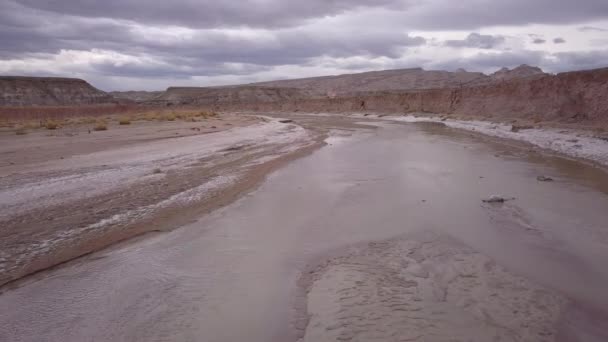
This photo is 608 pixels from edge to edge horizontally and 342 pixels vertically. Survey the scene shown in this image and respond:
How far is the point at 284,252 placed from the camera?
5.42 m

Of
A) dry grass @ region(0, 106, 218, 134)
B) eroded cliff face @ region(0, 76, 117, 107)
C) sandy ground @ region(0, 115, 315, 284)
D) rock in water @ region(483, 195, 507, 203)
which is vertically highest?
eroded cliff face @ region(0, 76, 117, 107)

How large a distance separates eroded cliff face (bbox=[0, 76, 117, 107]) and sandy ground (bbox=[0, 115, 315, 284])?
45.8 m

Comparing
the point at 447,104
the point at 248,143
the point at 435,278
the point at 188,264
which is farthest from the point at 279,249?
the point at 447,104

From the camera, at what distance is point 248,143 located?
17.2m

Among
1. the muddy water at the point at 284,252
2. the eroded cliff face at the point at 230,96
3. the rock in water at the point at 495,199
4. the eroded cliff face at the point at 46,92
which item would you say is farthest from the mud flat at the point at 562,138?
the eroded cliff face at the point at 230,96

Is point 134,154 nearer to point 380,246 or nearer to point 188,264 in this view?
point 188,264

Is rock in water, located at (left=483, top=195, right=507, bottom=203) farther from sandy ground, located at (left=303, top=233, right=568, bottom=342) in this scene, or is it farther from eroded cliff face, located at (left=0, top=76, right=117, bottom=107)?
eroded cliff face, located at (left=0, top=76, right=117, bottom=107)

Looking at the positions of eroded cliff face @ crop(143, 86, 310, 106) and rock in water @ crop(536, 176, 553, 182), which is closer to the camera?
rock in water @ crop(536, 176, 553, 182)

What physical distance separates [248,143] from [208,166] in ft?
19.8

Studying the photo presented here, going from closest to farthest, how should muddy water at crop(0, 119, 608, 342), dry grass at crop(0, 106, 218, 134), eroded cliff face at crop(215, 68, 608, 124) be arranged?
muddy water at crop(0, 119, 608, 342) → eroded cliff face at crop(215, 68, 608, 124) → dry grass at crop(0, 106, 218, 134)

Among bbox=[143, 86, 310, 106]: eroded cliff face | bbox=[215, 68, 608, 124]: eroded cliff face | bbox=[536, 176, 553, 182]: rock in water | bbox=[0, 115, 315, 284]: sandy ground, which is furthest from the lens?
bbox=[143, 86, 310, 106]: eroded cliff face

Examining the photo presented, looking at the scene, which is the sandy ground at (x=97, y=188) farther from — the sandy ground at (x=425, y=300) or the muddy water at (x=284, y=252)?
the sandy ground at (x=425, y=300)

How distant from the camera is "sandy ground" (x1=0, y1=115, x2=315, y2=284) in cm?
551

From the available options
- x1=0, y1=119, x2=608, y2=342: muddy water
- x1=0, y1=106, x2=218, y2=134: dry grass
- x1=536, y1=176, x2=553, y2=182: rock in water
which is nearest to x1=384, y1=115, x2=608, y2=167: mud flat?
x1=536, y1=176, x2=553, y2=182: rock in water
